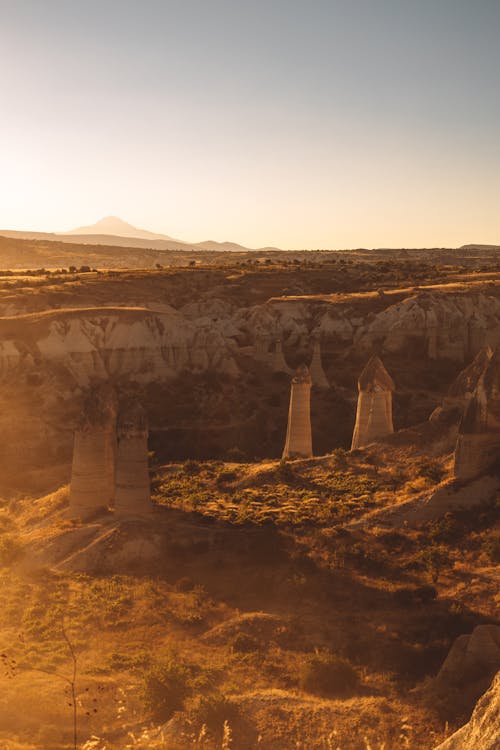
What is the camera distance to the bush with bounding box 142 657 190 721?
16361mm

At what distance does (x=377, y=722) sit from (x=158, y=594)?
8.27 m

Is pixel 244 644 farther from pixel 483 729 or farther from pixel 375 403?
pixel 375 403

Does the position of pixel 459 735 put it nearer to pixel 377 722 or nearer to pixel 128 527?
pixel 377 722

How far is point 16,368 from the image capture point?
5112cm

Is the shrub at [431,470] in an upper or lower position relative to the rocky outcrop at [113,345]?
lower

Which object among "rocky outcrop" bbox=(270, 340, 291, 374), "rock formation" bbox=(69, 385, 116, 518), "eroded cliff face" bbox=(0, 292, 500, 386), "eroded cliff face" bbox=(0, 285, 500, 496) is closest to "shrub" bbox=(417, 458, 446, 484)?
"rock formation" bbox=(69, 385, 116, 518)

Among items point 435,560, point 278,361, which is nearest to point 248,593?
point 435,560

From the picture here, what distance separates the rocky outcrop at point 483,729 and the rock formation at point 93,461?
17422mm

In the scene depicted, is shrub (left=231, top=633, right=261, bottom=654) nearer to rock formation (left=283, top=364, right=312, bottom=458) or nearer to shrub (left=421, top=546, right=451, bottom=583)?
shrub (left=421, top=546, right=451, bottom=583)

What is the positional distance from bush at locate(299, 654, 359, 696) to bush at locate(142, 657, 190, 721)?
272 centimetres

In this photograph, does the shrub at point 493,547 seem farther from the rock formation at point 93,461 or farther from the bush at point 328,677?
the rock formation at point 93,461

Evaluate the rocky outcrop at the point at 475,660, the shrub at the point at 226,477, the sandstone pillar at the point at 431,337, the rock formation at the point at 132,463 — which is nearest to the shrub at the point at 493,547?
the rocky outcrop at the point at 475,660

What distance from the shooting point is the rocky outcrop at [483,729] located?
32.2ft

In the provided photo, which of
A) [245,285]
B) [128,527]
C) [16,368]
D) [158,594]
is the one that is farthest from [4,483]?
[245,285]
